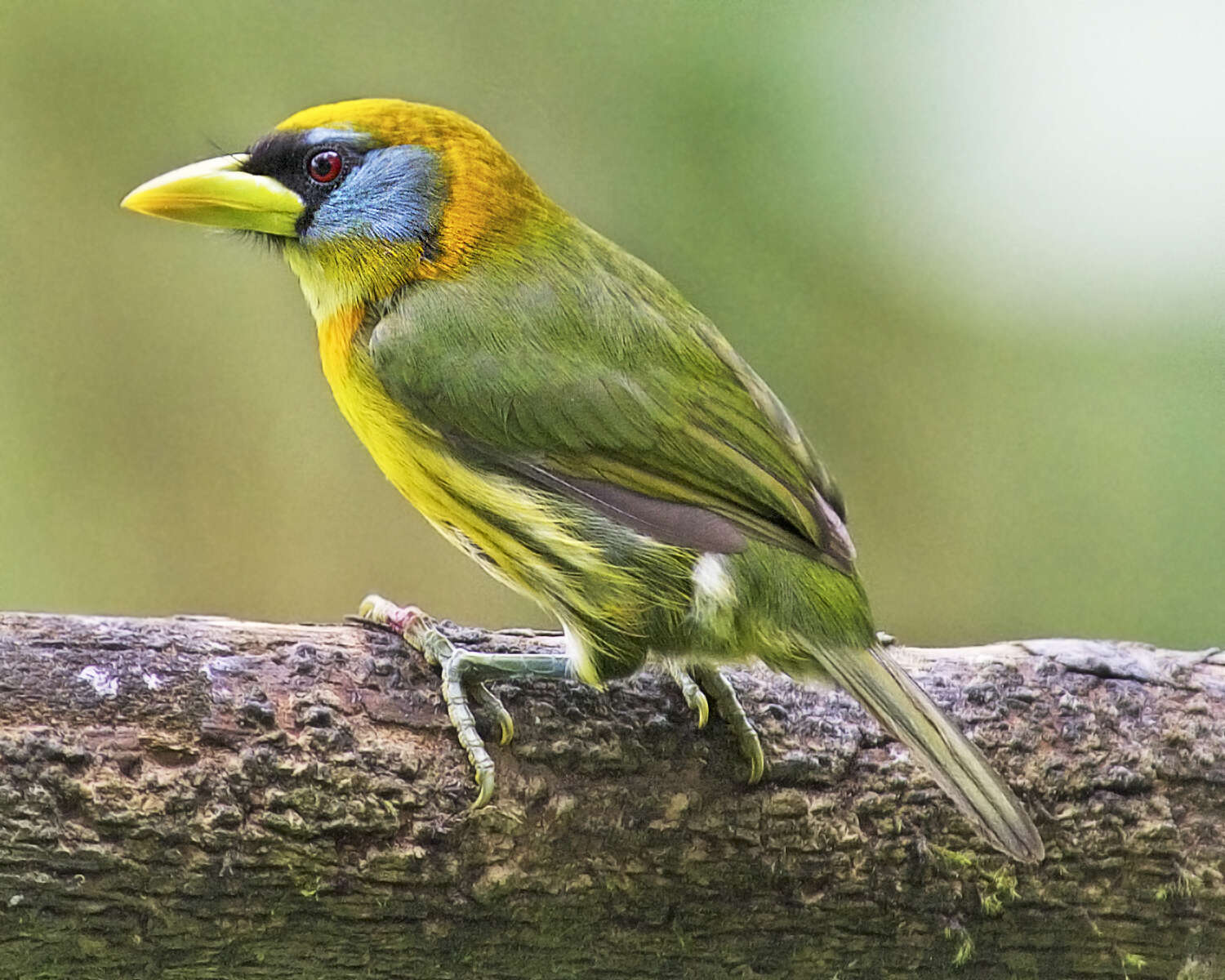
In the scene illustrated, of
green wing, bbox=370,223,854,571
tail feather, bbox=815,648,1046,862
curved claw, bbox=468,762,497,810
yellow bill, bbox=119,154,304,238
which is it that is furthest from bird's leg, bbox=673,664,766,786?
yellow bill, bbox=119,154,304,238

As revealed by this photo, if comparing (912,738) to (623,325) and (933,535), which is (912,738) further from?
(933,535)

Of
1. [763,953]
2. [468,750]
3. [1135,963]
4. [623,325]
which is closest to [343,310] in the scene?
[623,325]

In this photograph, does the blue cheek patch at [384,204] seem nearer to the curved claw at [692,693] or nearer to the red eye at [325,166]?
the red eye at [325,166]

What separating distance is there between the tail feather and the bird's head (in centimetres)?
107

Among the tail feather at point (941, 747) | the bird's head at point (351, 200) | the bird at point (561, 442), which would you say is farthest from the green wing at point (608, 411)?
the tail feather at point (941, 747)

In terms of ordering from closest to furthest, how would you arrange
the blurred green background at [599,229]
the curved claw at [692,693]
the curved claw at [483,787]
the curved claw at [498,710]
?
the curved claw at [483,787], the curved claw at [498,710], the curved claw at [692,693], the blurred green background at [599,229]

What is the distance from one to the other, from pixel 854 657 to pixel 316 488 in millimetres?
2877

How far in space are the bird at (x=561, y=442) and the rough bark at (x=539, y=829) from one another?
0.10 metres

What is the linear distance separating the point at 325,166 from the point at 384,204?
14 cm

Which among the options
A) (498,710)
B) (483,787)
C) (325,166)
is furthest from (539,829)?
(325,166)

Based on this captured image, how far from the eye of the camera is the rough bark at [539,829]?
6.82 feet

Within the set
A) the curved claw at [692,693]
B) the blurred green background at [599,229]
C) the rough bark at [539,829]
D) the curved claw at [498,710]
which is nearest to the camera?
the rough bark at [539,829]

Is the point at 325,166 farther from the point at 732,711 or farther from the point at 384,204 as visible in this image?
the point at 732,711

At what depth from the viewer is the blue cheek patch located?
8.54 feet
